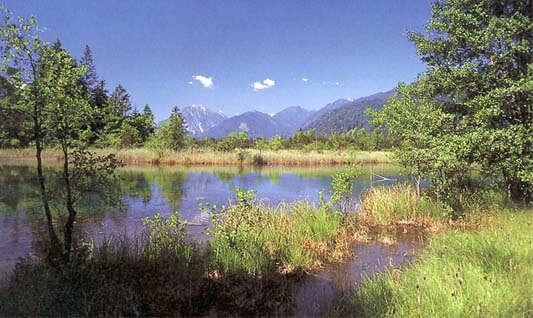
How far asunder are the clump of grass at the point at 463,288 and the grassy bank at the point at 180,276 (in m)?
1.24

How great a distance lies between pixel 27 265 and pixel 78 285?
3.28ft

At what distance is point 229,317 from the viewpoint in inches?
170

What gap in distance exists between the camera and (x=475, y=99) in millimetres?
8508

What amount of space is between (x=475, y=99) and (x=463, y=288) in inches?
252

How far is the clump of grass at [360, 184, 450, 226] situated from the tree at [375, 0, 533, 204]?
34.0 inches

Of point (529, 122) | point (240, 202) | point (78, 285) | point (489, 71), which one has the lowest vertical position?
point (78, 285)

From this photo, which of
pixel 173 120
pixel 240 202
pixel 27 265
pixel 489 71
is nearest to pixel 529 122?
pixel 489 71

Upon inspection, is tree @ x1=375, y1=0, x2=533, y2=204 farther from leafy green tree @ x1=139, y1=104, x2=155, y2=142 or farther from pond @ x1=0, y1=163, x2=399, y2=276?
leafy green tree @ x1=139, y1=104, x2=155, y2=142

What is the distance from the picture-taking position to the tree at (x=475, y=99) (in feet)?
26.8

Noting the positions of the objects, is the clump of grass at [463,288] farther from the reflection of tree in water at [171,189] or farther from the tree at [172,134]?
the tree at [172,134]

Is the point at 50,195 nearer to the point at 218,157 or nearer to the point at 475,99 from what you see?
the point at 475,99

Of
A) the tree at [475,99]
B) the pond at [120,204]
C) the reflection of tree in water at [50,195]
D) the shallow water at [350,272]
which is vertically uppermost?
the tree at [475,99]

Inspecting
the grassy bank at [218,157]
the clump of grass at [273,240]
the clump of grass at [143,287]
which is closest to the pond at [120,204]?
the clump of grass at [143,287]

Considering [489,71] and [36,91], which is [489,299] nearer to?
[36,91]
